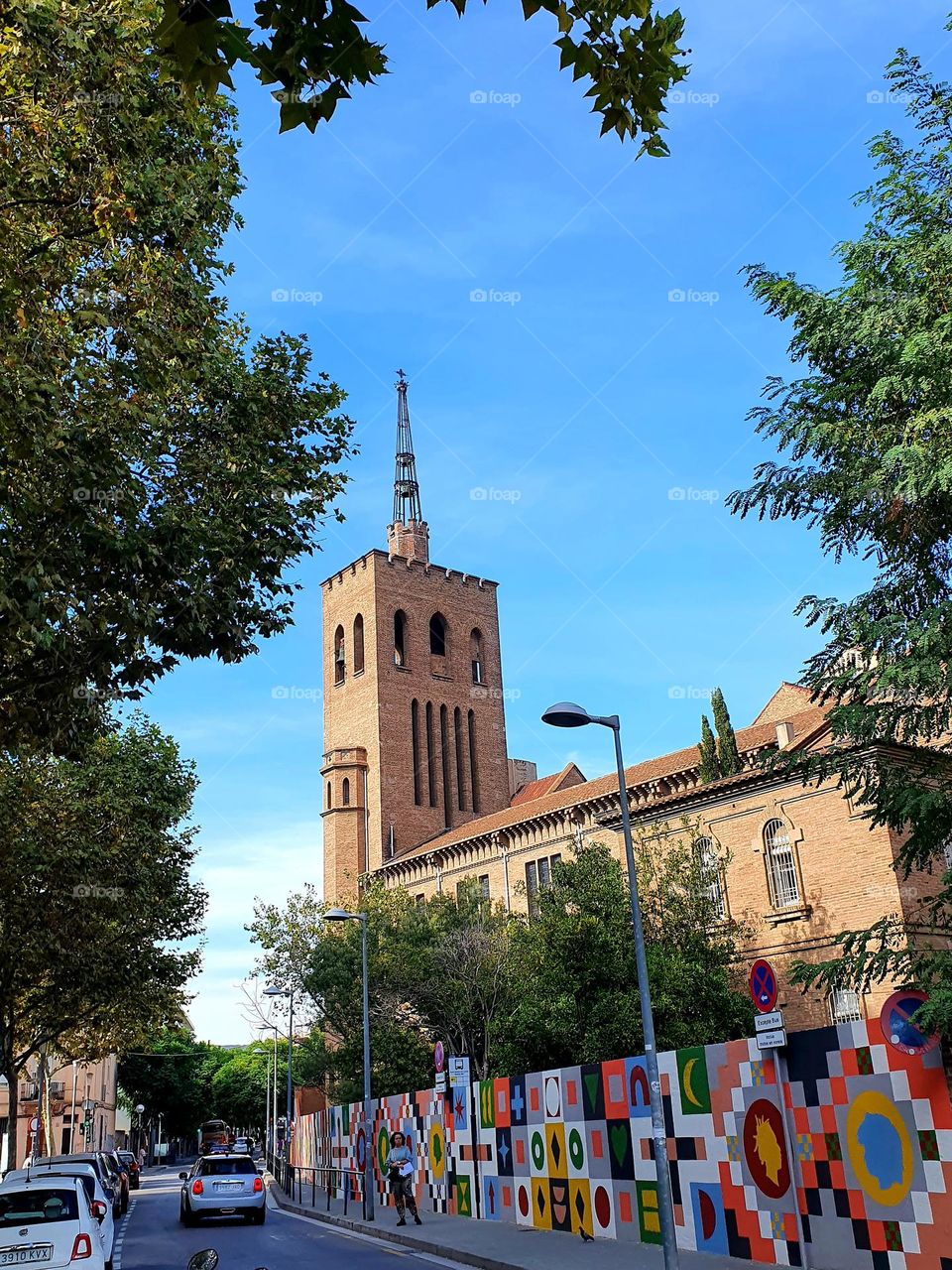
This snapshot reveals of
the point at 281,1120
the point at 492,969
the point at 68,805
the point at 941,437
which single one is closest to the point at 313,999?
the point at 492,969

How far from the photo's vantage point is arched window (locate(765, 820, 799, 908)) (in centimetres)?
3288

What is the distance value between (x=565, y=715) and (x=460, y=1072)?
10548mm

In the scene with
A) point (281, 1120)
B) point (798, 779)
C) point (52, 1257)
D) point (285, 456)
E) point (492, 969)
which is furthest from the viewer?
point (281, 1120)

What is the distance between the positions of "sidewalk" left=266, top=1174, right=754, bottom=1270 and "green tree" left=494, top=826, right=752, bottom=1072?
5574 millimetres

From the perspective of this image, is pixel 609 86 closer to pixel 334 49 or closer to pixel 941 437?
pixel 334 49

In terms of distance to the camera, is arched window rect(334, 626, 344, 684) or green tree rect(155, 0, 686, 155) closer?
green tree rect(155, 0, 686, 155)

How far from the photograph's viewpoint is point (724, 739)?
37.6 meters

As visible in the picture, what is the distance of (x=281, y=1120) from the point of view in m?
87.5

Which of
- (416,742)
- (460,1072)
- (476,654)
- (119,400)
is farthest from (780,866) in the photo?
(476,654)

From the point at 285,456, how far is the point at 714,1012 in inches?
823

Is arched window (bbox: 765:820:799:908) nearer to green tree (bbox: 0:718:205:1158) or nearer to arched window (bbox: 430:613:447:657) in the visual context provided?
green tree (bbox: 0:718:205:1158)

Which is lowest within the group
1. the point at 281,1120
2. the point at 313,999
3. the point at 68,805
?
the point at 281,1120

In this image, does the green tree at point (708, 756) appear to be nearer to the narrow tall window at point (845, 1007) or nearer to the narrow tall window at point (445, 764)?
the narrow tall window at point (845, 1007)

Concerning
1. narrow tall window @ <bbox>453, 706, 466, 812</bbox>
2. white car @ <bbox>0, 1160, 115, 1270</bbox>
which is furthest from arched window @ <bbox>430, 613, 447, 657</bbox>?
white car @ <bbox>0, 1160, 115, 1270</bbox>
